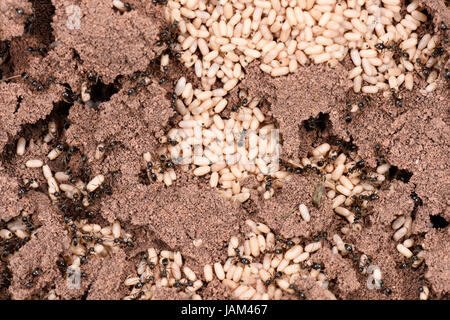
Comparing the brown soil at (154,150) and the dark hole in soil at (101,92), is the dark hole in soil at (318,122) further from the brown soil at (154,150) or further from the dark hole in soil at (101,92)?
the dark hole in soil at (101,92)

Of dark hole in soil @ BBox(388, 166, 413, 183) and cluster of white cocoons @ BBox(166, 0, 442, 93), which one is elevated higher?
cluster of white cocoons @ BBox(166, 0, 442, 93)

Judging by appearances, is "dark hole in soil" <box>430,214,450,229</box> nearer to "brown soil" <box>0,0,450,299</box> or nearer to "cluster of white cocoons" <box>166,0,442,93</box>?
"brown soil" <box>0,0,450,299</box>

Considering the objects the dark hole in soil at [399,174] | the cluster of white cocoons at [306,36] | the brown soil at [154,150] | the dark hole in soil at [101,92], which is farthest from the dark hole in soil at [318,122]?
the dark hole in soil at [101,92]

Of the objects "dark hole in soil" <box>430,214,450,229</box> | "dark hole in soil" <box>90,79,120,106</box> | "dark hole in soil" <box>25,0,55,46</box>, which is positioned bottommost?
"dark hole in soil" <box>430,214,450,229</box>

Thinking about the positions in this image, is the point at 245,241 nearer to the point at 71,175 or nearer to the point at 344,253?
the point at 344,253

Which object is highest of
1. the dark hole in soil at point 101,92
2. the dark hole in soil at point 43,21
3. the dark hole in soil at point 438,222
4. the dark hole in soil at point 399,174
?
the dark hole in soil at point 43,21

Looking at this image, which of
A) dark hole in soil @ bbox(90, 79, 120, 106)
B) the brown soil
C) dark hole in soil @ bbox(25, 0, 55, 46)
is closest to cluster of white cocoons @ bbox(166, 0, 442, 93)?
the brown soil

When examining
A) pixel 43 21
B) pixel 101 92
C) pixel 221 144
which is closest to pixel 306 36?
pixel 221 144

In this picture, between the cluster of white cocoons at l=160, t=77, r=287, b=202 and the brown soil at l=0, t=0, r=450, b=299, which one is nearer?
the brown soil at l=0, t=0, r=450, b=299
